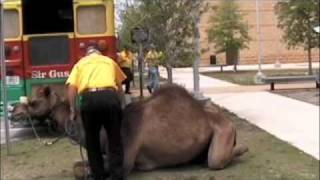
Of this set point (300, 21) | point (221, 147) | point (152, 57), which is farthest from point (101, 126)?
point (300, 21)

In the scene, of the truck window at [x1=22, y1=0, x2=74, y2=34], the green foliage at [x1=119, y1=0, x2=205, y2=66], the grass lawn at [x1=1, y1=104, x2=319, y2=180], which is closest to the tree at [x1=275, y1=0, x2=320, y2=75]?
the green foliage at [x1=119, y1=0, x2=205, y2=66]

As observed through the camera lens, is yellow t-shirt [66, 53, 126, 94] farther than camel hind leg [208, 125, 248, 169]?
No

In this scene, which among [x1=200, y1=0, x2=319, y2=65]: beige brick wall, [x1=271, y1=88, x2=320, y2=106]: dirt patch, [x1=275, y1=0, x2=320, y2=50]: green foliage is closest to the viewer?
[x1=271, y1=88, x2=320, y2=106]: dirt patch

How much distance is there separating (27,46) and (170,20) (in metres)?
3.66

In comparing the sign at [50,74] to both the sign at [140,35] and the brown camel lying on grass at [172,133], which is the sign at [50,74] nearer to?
the sign at [140,35]

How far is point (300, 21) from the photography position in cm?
2795

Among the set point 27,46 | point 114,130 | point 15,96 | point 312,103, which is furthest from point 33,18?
point 312,103

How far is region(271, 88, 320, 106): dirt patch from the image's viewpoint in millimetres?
18766

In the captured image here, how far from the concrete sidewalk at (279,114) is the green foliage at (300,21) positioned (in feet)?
16.8

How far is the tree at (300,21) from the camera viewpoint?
27094 millimetres

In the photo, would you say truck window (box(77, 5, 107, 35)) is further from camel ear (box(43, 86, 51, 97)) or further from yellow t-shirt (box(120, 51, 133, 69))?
yellow t-shirt (box(120, 51, 133, 69))

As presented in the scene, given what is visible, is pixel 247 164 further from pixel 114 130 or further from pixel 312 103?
pixel 312 103

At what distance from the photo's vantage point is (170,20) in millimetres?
15930

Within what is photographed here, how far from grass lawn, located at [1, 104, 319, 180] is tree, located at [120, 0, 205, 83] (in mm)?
4418
